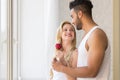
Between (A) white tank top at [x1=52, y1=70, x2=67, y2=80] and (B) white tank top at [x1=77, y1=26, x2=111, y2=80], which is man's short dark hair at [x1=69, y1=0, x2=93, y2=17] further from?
(A) white tank top at [x1=52, y1=70, x2=67, y2=80]

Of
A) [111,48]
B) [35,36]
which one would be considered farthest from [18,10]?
[111,48]

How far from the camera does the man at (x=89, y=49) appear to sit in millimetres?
1417

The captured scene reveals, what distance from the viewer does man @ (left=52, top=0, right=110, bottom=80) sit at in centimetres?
142

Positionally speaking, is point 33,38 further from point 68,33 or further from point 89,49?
point 89,49

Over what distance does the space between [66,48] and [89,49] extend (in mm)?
156

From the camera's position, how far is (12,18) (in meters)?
1.80

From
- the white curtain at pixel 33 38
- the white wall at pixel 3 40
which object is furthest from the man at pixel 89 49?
the white wall at pixel 3 40

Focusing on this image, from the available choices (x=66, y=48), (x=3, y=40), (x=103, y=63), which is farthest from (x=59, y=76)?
(x=3, y=40)

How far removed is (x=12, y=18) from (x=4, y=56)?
30 centimetres

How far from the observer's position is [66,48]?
149 cm

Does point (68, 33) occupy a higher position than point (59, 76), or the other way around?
point (68, 33)

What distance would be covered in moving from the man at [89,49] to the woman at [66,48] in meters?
0.03

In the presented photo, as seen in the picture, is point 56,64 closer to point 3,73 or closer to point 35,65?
point 35,65

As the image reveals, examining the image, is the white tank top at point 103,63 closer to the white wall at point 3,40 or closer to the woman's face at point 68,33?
the woman's face at point 68,33
